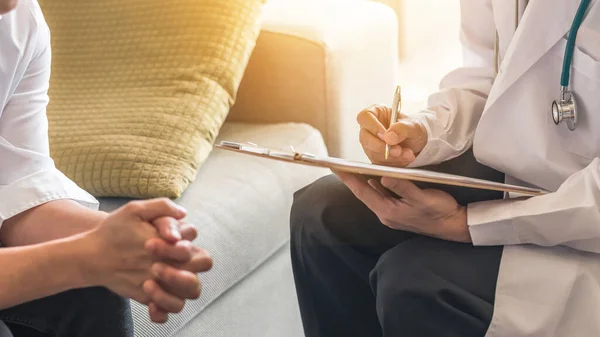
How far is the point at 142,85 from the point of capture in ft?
5.02

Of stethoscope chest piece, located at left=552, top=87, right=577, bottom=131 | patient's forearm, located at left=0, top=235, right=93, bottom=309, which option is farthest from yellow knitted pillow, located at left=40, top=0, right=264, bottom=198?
stethoscope chest piece, located at left=552, top=87, right=577, bottom=131

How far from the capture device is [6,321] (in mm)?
911

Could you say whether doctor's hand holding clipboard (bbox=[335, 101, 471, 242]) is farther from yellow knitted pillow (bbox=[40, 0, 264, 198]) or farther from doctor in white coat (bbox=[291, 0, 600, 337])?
yellow knitted pillow (bbox=[40, 0, 264, 198])

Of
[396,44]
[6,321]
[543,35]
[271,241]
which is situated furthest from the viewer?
[396,44]

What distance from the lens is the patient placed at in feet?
2.55

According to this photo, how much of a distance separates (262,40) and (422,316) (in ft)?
2.87

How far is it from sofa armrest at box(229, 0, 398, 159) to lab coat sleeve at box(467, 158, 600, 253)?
2.26ft

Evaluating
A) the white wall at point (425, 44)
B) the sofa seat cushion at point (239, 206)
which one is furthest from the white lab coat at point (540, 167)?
the white wall at point (425, 44)

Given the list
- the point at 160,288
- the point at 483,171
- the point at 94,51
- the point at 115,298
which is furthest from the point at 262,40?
the point at 160,288

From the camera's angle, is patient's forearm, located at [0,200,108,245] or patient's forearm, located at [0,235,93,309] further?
patient's forearm, located at [0,200,108,245]

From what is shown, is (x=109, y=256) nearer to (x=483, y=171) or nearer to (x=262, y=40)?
(x=483, y=171)

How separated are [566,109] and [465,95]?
230 mm

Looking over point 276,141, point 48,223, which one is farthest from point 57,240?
point 276,141

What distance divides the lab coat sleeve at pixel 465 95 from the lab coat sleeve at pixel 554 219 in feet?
0.45
